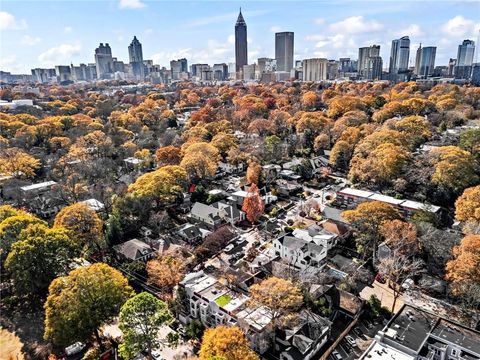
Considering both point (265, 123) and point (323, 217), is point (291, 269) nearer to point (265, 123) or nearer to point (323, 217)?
point (323, 217)

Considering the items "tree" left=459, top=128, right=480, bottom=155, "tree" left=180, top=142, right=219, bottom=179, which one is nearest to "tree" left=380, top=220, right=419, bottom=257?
"tree" left=459, top=128, right=480, bottom=155

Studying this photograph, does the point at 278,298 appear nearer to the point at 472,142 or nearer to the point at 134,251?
the point at 134,251

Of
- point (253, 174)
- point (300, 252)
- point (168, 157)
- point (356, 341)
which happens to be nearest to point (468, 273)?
point (356, 341)

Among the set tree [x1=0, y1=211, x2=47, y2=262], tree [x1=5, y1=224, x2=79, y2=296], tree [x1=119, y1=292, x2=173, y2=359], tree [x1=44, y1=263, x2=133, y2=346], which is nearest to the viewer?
tree [x1=119, y1=292, x2=173, y2=359]

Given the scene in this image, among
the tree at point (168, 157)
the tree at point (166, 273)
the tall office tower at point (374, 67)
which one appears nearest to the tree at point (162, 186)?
the tree at point (168, 157)

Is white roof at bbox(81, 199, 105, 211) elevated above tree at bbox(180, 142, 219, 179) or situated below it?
below

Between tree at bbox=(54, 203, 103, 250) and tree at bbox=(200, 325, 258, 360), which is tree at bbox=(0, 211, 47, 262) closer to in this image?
tree at bbox=(54, 203, 103, 250)

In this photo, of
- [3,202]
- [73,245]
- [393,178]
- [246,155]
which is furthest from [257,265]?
[3,202]
